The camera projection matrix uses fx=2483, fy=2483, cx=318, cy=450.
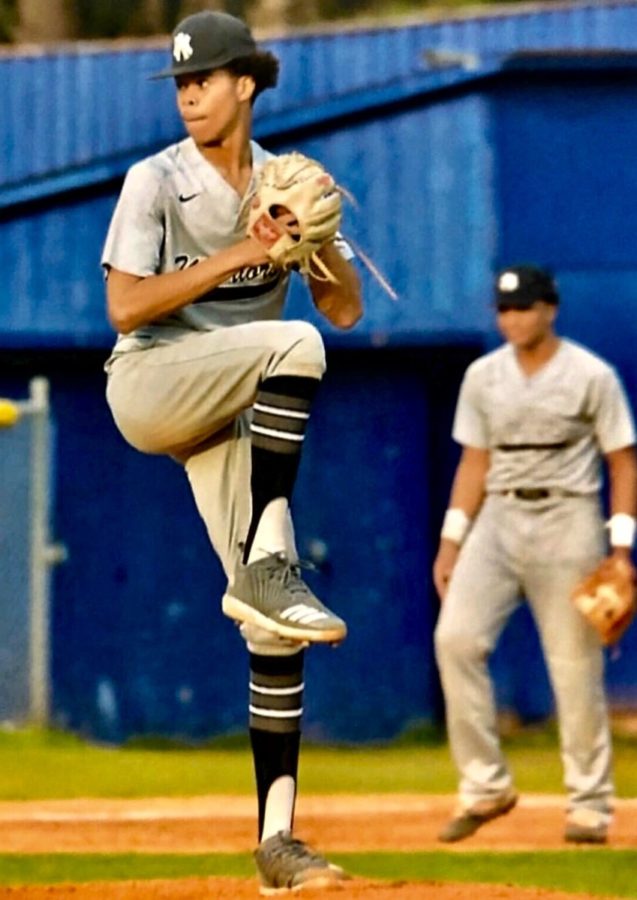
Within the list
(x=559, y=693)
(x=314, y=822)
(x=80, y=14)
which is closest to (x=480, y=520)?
(x=559, y=693)

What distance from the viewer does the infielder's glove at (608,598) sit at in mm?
9023

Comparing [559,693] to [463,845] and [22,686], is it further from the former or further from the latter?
[22,686]

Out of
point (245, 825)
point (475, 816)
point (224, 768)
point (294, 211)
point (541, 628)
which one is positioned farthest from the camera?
point (224, 768)

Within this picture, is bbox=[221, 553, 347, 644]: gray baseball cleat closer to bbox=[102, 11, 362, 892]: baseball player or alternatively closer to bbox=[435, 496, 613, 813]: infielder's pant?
bbox=[102, 11, 362, 892]: baseball player

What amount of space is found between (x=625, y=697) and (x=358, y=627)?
1546 millimetres

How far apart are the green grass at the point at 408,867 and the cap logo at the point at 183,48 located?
3.11m

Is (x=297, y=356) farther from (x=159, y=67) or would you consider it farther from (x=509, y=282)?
(x=159, y=67)

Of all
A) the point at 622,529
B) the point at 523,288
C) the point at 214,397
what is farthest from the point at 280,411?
the point at 622,529

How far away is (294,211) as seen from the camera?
581cm

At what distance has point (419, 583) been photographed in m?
13.4

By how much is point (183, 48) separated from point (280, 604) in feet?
4.50

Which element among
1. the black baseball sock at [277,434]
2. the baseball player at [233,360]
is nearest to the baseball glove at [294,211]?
the baseball player at [233,360]

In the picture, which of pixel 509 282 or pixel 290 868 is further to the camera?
pixel 509 282

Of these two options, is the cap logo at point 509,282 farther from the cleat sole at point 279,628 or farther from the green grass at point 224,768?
the cleat sole at point 279,628
